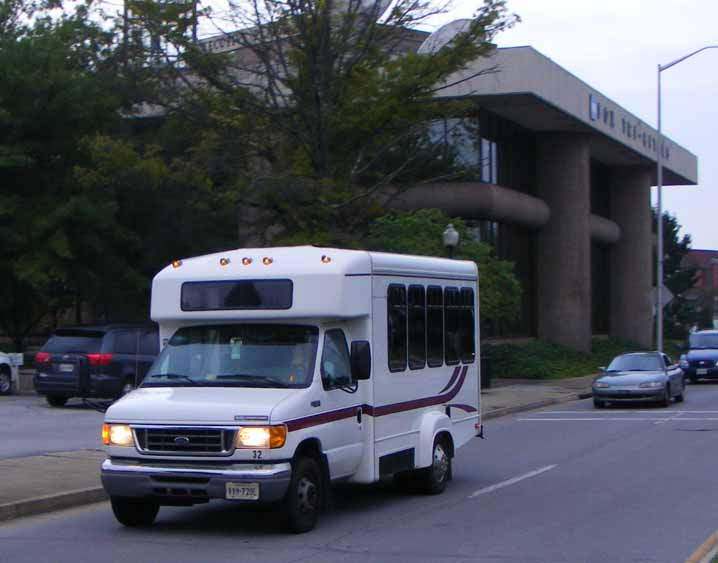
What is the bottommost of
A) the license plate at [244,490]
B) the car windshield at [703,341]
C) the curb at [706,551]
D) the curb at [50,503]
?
the curb at [706,551]

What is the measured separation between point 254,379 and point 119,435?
1.35 m

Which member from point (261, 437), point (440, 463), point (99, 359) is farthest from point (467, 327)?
point (99, 359)

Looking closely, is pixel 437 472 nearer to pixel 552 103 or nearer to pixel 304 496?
pixel 304 496

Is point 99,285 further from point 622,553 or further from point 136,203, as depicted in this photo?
point 622,553

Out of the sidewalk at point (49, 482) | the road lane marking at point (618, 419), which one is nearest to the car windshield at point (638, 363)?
the road lane marking at point (618, 419)

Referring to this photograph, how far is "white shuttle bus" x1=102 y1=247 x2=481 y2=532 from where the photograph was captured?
9.95m

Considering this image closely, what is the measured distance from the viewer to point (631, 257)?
5816 centimetres

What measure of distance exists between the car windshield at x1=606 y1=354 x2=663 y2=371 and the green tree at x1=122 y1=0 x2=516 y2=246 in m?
8.18

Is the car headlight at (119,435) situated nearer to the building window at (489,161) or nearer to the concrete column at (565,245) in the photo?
the building window at (489,161)

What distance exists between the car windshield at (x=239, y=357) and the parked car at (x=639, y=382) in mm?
17705

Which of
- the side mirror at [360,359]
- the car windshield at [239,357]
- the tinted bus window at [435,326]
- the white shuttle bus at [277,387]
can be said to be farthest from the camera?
the tinted bus window at [435,326]

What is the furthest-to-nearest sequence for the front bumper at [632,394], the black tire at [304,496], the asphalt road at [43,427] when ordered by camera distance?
the front bumper at [632,394], the asphalt road at [43,427], the black tire at [304,496]

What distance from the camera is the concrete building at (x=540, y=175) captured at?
39.2 meters

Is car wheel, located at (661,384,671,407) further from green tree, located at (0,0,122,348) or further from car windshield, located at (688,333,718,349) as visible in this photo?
green tree, located at (0,0,122,348)
